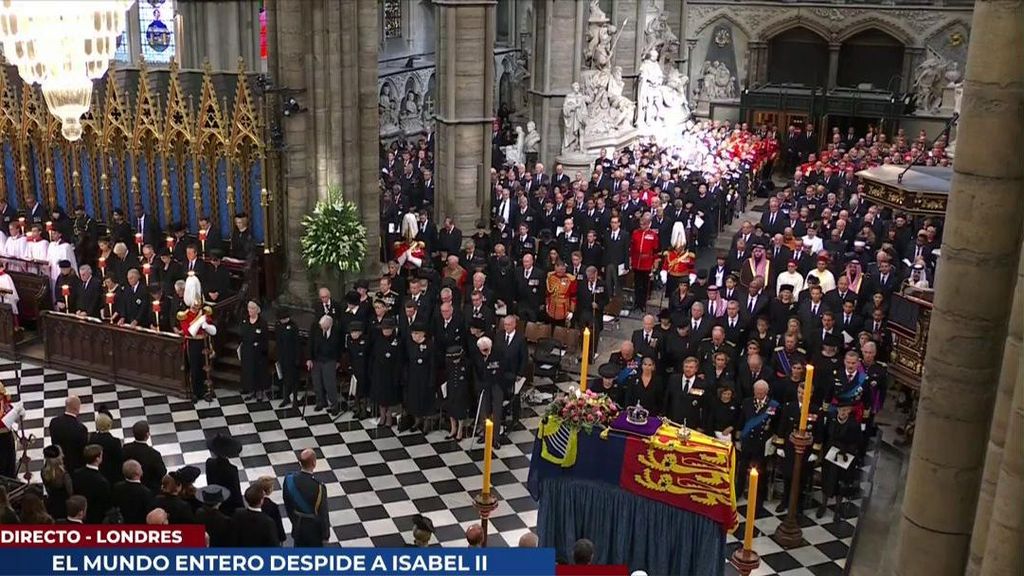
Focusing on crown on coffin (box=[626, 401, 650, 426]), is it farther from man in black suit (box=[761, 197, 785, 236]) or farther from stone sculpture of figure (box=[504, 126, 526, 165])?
stone sculpture of figure (box=[504, 126, 526, 165])

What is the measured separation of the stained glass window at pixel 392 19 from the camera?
3052cm

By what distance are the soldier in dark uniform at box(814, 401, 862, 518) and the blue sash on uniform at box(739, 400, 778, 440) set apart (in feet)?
2.27

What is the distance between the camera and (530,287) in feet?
53.0

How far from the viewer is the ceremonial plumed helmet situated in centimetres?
1483

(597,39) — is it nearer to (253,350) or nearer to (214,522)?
(253,350)

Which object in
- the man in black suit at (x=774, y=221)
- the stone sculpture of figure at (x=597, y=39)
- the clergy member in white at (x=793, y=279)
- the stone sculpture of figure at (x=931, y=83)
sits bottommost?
the clergy member in white at (x=793, y=279)

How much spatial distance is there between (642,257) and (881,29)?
60.9ft

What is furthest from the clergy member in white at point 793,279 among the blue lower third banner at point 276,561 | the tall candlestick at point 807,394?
the blue lower third banner at point 276,561

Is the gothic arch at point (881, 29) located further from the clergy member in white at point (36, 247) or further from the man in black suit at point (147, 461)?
the man in black suit at point (147, 461)

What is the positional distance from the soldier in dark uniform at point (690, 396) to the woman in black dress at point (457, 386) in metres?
2.58

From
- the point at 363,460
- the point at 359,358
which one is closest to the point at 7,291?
the point at 359,358

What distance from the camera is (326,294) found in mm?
14609

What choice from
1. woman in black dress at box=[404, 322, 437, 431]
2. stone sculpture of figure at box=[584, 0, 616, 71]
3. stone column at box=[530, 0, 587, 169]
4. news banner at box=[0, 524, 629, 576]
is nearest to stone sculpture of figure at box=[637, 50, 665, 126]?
stone sculpture of figure at box=[584, 0, 616, 71]

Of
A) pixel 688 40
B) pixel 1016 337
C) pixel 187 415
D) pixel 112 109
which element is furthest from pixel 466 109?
pixel 688 40
